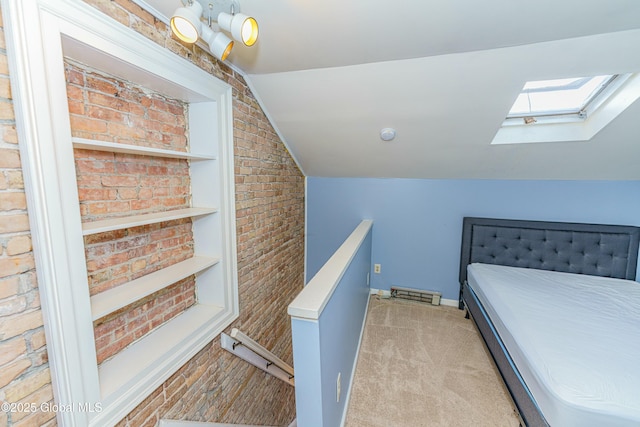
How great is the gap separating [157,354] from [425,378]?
72.3 inches

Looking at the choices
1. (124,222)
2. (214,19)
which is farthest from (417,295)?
(214,19)

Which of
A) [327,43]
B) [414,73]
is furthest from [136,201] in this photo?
[414,73]

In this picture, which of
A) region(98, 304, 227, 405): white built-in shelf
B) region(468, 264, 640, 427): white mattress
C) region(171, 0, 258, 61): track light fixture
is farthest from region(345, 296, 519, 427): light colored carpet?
region(171, 0, 258, 61): track light fixture

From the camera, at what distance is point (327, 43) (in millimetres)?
1450

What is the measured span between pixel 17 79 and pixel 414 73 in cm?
186

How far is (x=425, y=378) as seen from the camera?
1971 mm

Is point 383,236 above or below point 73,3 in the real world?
below

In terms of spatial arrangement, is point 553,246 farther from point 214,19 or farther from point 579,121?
point 214,19

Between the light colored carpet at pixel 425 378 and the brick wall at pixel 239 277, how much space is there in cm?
88

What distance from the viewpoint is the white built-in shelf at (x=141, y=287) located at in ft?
3.58

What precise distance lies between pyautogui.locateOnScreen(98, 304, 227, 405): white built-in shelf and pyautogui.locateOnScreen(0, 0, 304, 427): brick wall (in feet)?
0.35

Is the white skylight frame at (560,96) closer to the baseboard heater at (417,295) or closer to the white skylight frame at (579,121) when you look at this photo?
the white skylight frame at (579,121)

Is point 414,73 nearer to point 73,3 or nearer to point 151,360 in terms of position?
point 73,3

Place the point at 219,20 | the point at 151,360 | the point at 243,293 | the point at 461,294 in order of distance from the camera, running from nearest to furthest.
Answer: the point at 219,20 → the point at 151,360 → the point at 243,293 → the point at 461,294
